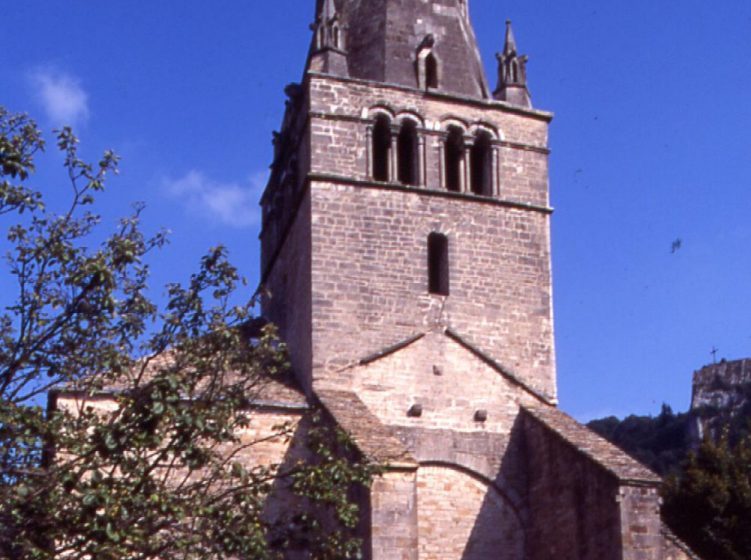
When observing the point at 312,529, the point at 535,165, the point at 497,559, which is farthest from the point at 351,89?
the point at 312,529

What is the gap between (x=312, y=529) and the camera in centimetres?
1220

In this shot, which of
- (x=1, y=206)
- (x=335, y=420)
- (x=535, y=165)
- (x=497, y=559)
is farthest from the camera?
(x=535, y=165)

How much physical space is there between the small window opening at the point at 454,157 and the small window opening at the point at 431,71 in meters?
1.22

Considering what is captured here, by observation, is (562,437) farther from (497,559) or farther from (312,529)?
(312,529)

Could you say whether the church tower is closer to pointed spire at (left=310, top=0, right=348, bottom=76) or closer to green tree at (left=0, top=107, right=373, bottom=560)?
pointed spire at (left=310, top=0, right=348, bottom=76)

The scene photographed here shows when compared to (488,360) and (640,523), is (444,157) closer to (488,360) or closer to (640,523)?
(488,360)

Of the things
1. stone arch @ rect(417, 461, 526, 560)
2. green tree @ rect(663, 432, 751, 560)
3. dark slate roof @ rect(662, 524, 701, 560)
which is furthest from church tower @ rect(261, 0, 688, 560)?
green tree @ rect(663, 432, 751, 560)

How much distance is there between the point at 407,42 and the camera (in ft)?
78.6

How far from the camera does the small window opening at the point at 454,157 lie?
75.0 feet

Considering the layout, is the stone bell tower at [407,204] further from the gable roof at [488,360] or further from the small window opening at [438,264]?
the gable roof at [488,360]

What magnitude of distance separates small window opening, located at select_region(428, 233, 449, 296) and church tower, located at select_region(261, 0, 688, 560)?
4 centimetres

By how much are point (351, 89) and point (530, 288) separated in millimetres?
5056

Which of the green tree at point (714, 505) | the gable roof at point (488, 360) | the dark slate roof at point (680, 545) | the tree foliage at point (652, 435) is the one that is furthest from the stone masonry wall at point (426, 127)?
the tree foliage at point (652, 435)

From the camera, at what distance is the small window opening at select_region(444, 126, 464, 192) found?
22859 mm
